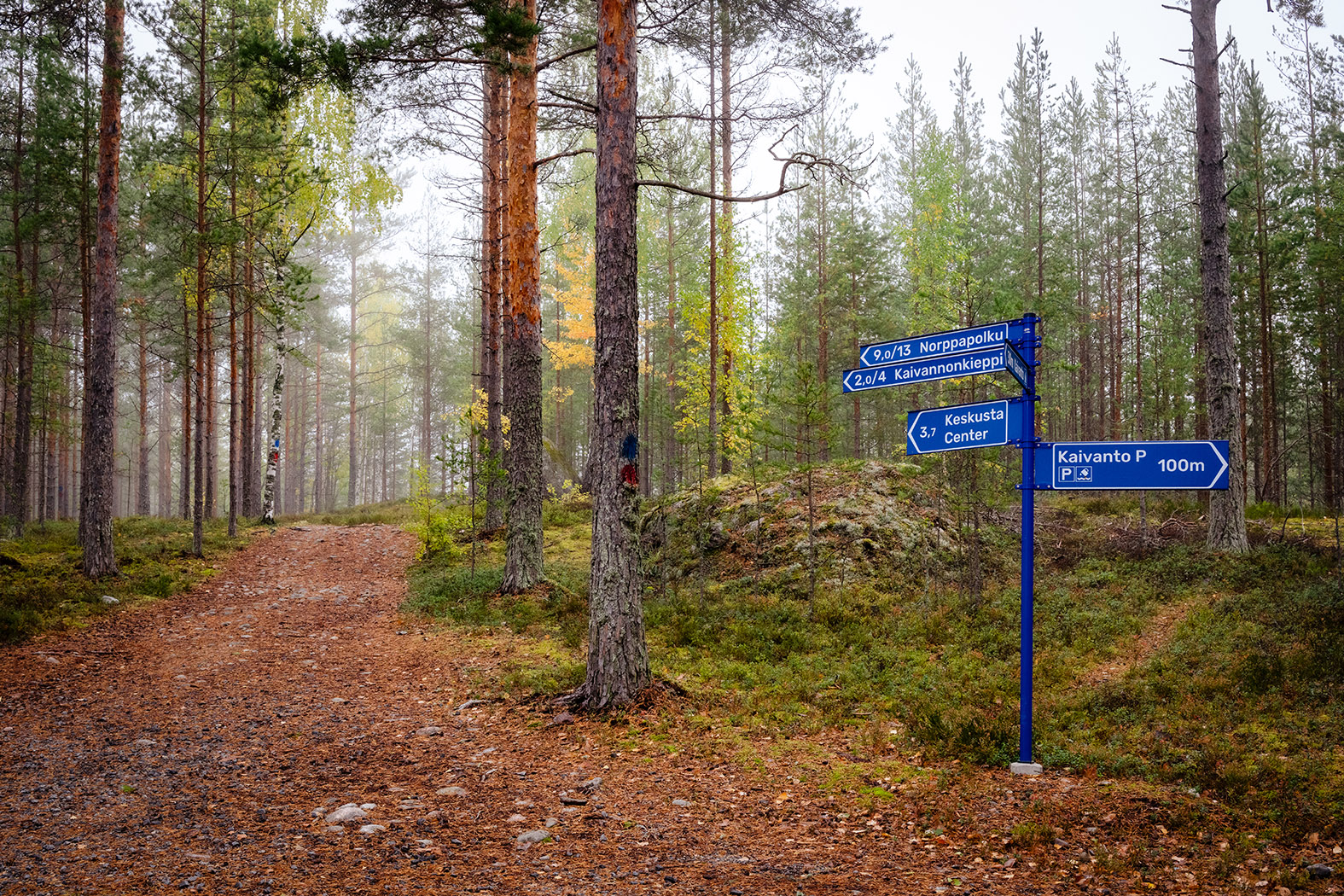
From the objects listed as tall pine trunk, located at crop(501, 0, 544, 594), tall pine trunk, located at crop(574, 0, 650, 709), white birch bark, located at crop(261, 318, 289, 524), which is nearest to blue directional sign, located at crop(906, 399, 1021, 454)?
tall pine trunk, located at crop(574, 0, 650, 709)

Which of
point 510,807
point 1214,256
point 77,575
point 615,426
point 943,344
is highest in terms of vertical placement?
point 1214,256

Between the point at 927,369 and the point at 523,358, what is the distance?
7.40 metres

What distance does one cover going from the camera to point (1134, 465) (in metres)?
4.82

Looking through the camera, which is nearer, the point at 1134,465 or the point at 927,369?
the point at 1134,465

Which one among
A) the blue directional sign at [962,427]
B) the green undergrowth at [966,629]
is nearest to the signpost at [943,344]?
the blue directional sign at [962,427]

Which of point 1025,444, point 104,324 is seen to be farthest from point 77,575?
point 1025,444

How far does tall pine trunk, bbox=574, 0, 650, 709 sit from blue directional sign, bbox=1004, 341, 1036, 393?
3125mm

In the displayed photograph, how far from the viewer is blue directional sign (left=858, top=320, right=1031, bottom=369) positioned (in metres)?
5.29

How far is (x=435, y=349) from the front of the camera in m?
39.0

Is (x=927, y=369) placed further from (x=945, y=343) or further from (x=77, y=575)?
(x=77, y=575)

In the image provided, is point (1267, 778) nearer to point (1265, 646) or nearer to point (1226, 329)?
point (1265, 646)

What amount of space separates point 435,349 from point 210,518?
19.1 metres

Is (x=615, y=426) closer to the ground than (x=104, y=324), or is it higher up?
closer to the ground

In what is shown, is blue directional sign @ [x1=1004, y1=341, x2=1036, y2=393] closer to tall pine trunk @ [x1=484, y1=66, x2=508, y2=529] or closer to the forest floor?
the forest floor
